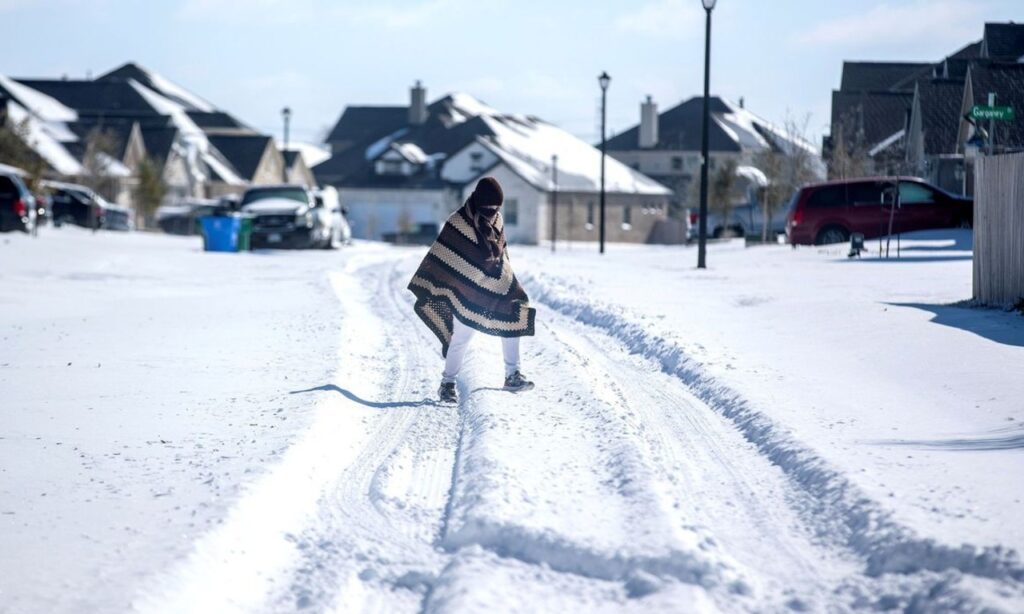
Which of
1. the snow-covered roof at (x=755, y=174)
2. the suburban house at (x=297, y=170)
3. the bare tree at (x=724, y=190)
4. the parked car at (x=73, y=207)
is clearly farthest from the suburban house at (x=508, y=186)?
the parked car at (x=73, y=207)

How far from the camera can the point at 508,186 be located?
71500mm

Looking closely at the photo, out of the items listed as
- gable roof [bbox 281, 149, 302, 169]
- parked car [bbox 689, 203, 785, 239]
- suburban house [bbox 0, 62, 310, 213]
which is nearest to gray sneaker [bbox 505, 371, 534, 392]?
parked car [bbox 689, 203, 785, 239]

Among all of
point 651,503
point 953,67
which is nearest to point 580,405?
point 651,503

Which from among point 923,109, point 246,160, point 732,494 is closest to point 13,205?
point 923,109

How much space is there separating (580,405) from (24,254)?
21242 millimetres

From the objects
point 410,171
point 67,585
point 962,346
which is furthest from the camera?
point 410,171

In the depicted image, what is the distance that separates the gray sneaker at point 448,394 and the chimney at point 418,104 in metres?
92.5

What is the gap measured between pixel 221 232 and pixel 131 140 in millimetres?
44307

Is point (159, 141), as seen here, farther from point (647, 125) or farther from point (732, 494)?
point (732, 494)

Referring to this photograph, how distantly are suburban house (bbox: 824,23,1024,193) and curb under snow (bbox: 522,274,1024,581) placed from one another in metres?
18.2

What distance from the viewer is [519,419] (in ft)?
28.9

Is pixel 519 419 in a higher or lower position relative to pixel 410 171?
lower

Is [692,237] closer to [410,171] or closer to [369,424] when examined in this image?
[410,171]

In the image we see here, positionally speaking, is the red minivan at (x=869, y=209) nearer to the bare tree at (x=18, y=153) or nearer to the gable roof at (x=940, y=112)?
the gable roof at (x=940, y=112)
